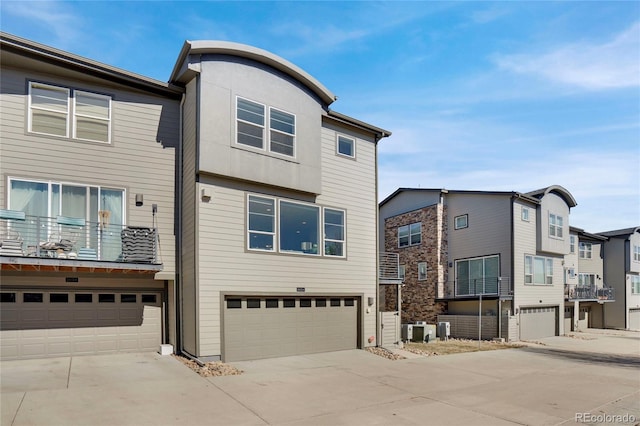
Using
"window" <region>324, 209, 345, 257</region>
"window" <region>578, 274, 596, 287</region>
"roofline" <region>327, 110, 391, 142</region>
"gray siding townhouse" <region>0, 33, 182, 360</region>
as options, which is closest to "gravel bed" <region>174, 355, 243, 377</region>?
"gray siding townhouse" <region>0, 33, 182, 360</region>

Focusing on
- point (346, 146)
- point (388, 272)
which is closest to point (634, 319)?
point (388, 272)

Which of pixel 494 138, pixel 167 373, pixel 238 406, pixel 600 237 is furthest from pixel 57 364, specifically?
pixel 600 237

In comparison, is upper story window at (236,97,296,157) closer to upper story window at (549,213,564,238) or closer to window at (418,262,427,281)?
window at (418,262,427,281)

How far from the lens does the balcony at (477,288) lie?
2288 centimetres

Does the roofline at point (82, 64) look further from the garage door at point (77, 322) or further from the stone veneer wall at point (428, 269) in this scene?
the stone veneer wall at point (428, 269)

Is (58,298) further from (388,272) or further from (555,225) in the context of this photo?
(555,225)

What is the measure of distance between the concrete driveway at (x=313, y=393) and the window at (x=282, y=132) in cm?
640

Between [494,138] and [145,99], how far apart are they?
47.3ft

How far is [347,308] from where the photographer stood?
15.8m

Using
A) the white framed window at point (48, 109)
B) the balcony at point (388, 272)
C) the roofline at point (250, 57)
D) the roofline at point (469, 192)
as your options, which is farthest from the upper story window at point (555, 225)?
the white framed window at point (48, 109)

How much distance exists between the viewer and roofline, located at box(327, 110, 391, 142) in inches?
629

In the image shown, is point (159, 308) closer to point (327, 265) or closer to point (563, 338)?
point (327, 265)

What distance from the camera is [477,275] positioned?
2464 cm

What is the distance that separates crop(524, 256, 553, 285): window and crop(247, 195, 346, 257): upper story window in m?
13.4
